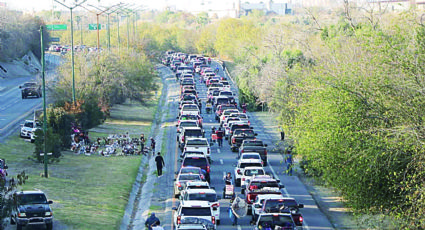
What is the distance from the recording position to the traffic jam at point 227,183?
2312 centimetres

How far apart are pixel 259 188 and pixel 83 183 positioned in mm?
9332

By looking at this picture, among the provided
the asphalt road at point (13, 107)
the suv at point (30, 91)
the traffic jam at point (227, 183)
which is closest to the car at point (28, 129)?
the asphalt road at point (13, 107)

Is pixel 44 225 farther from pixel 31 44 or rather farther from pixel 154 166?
pixel 31 44

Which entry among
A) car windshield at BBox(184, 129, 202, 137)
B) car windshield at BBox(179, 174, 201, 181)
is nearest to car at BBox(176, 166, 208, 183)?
car windshield at BBox(179, 174, 201, 181)

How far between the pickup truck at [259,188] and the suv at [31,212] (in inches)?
299

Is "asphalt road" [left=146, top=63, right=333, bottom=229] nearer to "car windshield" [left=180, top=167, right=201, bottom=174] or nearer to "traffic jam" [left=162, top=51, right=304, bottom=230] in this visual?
"traffic jam" [left=162, top=51, right=304, bottom=230]

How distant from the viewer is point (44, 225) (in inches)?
938

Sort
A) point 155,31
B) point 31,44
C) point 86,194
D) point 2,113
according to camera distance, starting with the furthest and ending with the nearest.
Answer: point 155,31, point 31,44, point 2,113, point 86,194

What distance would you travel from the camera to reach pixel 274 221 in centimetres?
2134

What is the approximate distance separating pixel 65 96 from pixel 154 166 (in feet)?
58.6

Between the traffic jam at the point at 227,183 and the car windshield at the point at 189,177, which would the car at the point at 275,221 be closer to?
the traffic jam at the point at 227,183

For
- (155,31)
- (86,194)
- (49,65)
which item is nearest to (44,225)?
(86,194)

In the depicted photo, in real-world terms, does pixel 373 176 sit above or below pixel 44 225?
above

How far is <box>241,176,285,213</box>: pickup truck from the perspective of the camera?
27.4 metres
